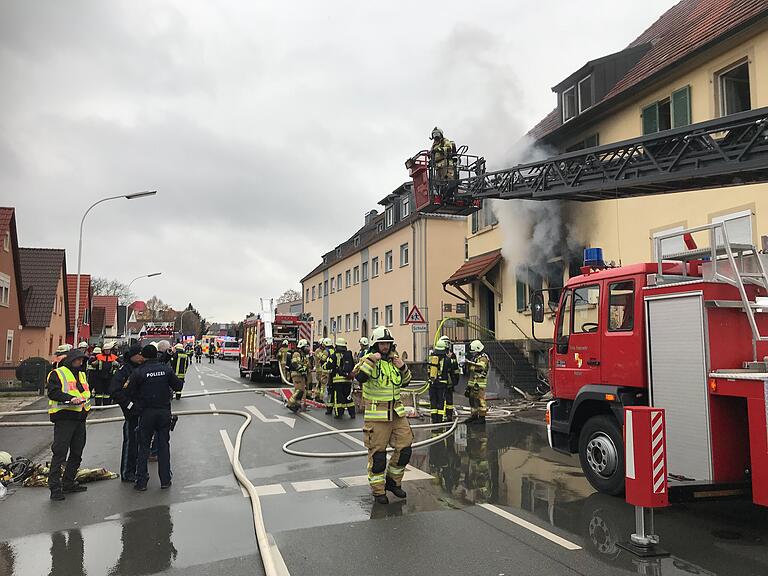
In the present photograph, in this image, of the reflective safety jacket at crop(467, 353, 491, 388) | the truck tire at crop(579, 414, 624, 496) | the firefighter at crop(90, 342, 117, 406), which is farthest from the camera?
the firefighter at crop(90, 342, 117, 406)

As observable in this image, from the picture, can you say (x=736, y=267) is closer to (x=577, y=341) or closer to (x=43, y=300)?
(x=577, y=341)

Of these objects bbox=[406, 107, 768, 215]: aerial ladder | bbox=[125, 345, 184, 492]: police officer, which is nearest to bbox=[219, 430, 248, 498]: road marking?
bbox=[125, 345, 184, 492]: police officer

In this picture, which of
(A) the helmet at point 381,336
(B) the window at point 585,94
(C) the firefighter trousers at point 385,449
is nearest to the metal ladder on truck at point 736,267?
(A) the helmet at point 381,336

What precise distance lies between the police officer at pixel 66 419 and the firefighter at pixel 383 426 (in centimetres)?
339

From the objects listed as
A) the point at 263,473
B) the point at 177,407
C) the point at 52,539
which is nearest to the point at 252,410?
the point at 177,407

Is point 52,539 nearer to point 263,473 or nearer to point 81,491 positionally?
point 81,491

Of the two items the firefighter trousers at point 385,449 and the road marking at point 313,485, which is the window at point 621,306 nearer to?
the firefighter trousers at point 385,449

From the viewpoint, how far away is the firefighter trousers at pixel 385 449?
20.0ft

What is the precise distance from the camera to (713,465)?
16.3 ft

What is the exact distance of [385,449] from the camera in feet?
19.9

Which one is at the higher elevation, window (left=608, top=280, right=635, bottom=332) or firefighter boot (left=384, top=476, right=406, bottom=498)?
window (left=608, top=280, right=635, bottom=332)

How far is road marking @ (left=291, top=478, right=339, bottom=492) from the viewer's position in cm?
662

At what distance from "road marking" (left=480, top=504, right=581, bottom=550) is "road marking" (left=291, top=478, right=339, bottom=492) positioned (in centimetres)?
190

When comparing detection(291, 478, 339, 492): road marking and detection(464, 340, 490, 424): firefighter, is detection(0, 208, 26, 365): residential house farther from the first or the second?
detection(291, 478, 339, 492): road marking
